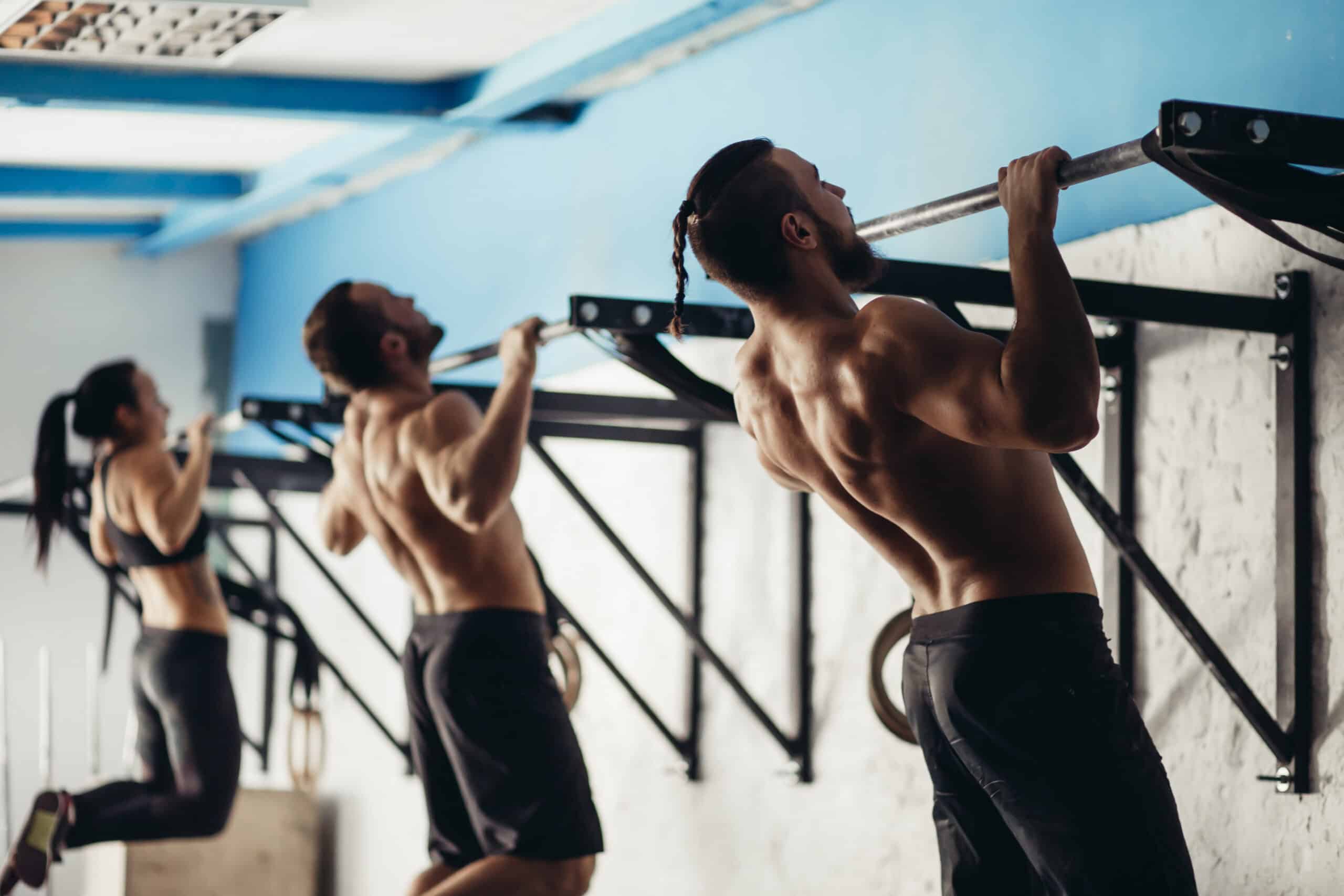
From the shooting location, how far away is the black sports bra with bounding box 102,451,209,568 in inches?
189

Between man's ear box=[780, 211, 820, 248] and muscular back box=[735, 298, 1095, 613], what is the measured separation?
115 mm

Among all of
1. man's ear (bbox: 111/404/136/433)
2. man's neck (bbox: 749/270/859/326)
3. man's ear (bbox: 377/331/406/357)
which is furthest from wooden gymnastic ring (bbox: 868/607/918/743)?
man's ear (bbox: 111/404/136/433)

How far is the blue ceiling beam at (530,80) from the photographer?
13.6 feet

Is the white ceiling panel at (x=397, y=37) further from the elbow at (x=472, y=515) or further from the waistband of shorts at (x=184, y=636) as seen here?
the waistband of shorts at (x=184, y=636)

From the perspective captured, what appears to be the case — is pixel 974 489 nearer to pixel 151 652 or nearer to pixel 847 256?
pixel 847 256

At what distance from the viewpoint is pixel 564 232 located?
16.6 ft

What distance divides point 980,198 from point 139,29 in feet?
9.02

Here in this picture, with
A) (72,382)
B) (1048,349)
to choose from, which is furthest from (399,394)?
(72,382)

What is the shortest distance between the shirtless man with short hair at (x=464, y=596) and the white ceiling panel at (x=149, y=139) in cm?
164

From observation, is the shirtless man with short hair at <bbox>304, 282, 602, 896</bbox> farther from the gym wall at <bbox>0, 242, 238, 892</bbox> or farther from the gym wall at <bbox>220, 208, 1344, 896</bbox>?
the gym wall at <bbox>0, 242, 238, 892</bbox>

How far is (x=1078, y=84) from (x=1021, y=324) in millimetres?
1548

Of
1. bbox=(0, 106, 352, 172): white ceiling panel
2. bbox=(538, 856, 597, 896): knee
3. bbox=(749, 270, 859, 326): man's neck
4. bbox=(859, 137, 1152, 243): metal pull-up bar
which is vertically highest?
bbox=(0, 106, 352, 172): white ceiling panel

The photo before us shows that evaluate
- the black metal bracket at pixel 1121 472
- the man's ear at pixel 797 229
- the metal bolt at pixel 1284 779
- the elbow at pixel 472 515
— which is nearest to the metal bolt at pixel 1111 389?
the black metal bracket at pixel 1121 472

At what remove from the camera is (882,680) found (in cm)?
334
